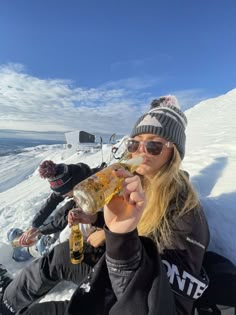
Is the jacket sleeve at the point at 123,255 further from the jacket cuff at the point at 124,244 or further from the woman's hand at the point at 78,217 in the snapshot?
the woman's hand at the point at 78,217

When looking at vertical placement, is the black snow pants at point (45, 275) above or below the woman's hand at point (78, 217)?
below

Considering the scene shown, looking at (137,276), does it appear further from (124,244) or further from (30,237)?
(30,237)

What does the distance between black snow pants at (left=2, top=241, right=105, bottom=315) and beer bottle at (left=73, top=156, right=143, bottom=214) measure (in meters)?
1.24

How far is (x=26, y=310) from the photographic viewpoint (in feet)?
6.55

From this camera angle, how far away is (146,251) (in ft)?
4.44

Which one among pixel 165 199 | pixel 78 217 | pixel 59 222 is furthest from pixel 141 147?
pixel 59 222

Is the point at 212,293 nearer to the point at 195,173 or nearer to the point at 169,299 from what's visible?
the point at 169,299

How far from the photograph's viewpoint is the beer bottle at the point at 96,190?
3.73 feet

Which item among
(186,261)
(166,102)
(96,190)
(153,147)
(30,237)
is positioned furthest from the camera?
(30,237)

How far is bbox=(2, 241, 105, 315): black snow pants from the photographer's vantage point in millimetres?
2289

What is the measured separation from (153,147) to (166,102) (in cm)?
87

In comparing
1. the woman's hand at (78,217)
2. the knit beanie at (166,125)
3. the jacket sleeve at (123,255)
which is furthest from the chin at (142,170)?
the jacket sleeve at (123,255)

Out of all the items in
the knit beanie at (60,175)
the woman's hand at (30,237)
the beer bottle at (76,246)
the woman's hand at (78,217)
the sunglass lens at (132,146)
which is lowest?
the woman's hand at (30,237)

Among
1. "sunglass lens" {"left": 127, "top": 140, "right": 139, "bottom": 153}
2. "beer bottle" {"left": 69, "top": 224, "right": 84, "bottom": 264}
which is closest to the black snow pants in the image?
"beer bottle" {"left": 69, "top": 224, "right": 84, "bottom": 264}
